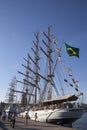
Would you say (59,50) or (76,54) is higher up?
(59,50)

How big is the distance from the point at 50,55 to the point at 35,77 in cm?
1433

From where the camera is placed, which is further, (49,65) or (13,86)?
(13,86)

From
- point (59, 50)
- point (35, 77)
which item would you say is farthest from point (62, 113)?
point (35, 77)

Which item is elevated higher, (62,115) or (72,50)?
(72,50)

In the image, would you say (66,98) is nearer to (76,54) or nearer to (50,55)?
(76,54)

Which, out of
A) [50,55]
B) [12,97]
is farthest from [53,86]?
[12,97]

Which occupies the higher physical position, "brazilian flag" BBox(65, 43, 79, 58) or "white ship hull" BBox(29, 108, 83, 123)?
"brazilian flag" BBox(65, 43, 79, 58)

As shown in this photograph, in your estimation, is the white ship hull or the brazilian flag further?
the white ship hull

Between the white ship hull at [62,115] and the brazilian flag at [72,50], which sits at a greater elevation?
the brazilian flag at [72,50]

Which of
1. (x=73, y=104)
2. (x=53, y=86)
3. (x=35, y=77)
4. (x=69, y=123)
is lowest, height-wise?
(x=69, y=123)

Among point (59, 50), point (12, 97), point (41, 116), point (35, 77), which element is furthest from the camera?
point (12, 97)

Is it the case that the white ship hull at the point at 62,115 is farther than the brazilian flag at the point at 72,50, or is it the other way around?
the white ship hull at the point at 62,115

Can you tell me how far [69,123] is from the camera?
120 ft

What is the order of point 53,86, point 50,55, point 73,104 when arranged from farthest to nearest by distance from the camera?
1. point 50,55
2. point 53,86
3. point 73,104
